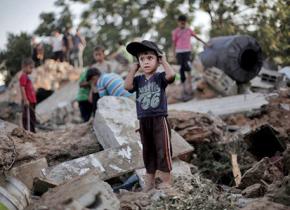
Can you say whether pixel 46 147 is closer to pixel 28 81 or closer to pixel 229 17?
pixel 28 81

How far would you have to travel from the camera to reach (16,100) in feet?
51.1

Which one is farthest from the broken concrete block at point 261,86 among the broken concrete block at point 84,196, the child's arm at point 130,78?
the broken concrete block at point 84,196

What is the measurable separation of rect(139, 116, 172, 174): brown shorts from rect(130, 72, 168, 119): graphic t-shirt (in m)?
0.06

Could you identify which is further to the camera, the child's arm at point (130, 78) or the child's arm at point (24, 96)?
the child's arm at point (24, 96)

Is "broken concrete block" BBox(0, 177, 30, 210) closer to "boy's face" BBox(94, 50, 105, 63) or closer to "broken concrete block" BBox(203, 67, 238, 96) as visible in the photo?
"boy's face" BBox(94, 50, 105, 63)

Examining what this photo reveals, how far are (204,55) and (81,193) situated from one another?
832cm

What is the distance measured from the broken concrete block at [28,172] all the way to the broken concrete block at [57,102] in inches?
328

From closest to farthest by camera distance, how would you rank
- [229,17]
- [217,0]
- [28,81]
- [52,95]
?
[28,81] < [217,0] < [229,17] < [52,95]

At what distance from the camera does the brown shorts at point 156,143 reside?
164 inches

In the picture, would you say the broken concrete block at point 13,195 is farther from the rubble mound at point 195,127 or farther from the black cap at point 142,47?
the rubble mound at point 195,127

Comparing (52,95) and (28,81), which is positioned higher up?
(28,81)

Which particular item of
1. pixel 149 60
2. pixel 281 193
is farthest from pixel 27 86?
pixel 281 193

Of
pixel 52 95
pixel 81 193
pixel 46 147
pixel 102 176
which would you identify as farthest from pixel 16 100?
pixel 81 193

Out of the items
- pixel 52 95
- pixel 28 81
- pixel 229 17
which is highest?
pixel 229 17
